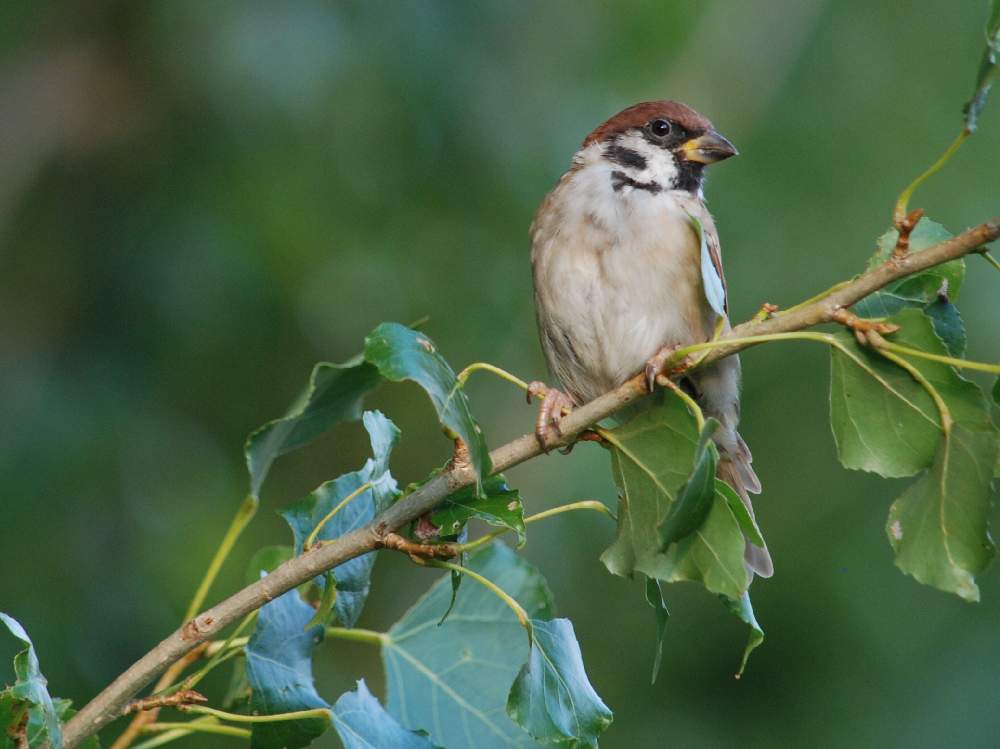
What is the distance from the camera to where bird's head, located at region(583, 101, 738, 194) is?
304 centimetres

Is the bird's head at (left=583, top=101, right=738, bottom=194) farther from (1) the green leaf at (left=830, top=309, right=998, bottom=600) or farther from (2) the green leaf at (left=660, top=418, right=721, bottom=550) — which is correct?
(2) the green leaf at (left=660, top=418, right=721, bottom=550)

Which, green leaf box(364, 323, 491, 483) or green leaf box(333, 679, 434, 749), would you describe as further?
green leaf box(333, 679, 434, 749)

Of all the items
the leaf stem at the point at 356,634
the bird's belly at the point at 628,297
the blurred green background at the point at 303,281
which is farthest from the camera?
the blurred green background at the point at 303,281

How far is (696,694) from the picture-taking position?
5.69 metres

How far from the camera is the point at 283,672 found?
5.65 feet

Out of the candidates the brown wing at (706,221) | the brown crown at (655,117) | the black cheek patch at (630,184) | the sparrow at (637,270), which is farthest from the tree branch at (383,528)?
the brown crown at (655,117)

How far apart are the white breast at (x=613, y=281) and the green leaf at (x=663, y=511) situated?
3.48 feet

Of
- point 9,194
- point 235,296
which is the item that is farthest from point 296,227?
point 9,194

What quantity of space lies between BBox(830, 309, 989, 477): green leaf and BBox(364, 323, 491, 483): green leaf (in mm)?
461

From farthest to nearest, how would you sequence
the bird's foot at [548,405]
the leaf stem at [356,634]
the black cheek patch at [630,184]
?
the black cheek patch at [630,184] → the bird's foot at [548,405] → the leaf stem at [356,634]

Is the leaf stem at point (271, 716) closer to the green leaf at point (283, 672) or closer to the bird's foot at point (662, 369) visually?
the green leaf at point (283, 672)

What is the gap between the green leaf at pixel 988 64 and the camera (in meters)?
1.42

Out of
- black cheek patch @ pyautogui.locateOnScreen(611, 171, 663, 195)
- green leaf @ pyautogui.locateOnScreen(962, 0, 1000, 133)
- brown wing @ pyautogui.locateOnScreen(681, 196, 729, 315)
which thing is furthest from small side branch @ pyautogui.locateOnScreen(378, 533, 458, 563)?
black cheek patch @ pyautogui.locateOnScreen(611, 171, 663, 195)

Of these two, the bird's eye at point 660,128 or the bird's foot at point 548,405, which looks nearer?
the bird's foot at point 548,405
